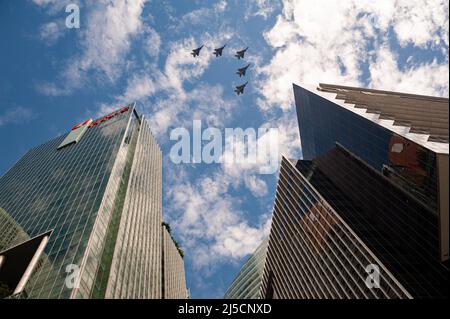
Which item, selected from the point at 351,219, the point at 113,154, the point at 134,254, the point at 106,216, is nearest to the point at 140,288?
the point at 134,254

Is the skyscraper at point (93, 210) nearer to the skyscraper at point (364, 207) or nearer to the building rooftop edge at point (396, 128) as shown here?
the skyscraper at point (364, 207)

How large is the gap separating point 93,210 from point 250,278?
8028 centimetres

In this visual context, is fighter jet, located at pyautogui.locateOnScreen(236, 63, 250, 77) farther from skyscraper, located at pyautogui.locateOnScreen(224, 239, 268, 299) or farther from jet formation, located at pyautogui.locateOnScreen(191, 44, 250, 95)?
skyscraper, located at pyautogui.locateOnScreen(224, 239, 268, 299)

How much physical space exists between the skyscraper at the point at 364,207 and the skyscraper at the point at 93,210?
104ft

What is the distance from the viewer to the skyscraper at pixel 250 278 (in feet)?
366

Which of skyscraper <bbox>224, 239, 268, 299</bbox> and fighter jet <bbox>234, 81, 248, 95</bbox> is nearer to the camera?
fighter jet <bbox>234, 81, 248, 95</bbox>

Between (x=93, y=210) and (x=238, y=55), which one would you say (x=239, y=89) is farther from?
(x=93, y=210)

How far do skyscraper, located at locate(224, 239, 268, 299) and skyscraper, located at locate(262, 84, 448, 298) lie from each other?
2586cm

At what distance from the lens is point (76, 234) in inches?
1996

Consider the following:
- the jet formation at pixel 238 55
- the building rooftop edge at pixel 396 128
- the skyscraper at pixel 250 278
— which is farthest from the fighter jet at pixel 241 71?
the skyscraper at pixel 250 278

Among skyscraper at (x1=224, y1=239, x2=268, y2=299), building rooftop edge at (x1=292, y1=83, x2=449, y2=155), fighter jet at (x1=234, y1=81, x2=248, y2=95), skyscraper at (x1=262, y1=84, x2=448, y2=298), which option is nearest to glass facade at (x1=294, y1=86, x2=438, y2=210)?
skyscraper at (x1=262, y1=84, x2=448, y2=298)

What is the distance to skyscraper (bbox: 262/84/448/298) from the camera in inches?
1783

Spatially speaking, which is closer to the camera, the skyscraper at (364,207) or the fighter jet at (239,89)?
the skyscraper at (364,207)
